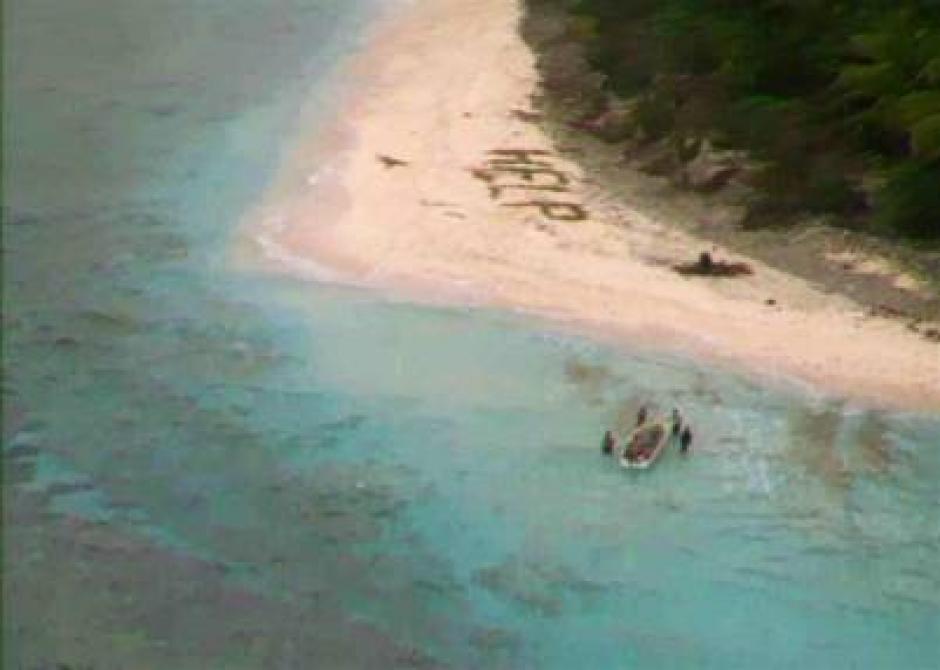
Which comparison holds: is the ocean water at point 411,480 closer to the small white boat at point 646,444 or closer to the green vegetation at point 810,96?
the small white boat at point 646,444

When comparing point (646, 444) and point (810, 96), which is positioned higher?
point (646, 444)

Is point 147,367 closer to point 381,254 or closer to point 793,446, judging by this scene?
point 381,254

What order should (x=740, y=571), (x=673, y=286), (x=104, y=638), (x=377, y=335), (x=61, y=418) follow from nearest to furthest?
(x=104, y=638)
(x=740, y=571)
(x=61, y=418)
(x=377, y=335)
(x=673, y=286)

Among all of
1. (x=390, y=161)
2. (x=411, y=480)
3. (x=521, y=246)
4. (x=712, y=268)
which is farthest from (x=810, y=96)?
(x=411, y=480)

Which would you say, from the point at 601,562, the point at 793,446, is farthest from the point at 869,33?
the point at 601,562

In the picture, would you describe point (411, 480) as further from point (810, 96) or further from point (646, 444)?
point (810, 96)

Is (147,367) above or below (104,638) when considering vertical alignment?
below

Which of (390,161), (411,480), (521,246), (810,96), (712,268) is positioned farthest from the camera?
(390,161)

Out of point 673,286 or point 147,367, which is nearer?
point 147,367
